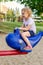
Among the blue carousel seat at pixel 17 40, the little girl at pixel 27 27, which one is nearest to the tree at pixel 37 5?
the little girl at pixel 27 27

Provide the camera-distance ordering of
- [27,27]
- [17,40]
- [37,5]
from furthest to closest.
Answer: [37,5] → [27,27] → [17,40]

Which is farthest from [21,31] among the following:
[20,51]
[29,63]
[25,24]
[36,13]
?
[36,13]

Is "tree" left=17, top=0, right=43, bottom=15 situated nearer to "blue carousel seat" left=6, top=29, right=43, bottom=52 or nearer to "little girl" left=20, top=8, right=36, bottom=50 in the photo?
"little girl" left=20, top=8, right=36, bottom=50

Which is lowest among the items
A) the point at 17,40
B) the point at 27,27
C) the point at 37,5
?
the point at 37,5

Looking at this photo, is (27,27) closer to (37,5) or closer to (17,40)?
(17,40)

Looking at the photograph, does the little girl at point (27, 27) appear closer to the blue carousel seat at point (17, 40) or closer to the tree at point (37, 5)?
the blue carousel seat at point (17, 40)

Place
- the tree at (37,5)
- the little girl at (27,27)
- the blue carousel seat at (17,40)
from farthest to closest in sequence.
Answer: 1. the tree at (37,5)
2. the little girl at (27,27)
3. the blue carousel seat at (17,40)

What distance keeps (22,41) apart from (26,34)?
0.56 ft

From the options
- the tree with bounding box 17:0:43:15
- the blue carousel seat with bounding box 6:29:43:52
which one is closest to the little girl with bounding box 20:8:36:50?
the blue carousel seat with bounding box 6:29:43:52

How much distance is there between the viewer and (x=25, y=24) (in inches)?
227

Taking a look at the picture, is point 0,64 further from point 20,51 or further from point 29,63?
point 20,51

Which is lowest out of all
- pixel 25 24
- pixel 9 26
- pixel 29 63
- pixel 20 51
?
A: pixel 9 26

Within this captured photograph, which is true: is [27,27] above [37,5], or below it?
above

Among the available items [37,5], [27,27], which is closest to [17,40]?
[27,27]
